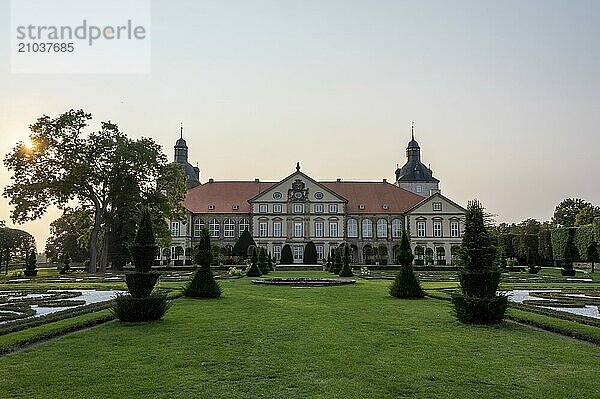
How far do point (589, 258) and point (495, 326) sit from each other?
151 ft

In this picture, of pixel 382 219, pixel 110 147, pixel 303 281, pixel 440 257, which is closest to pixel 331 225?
pixel 382 219

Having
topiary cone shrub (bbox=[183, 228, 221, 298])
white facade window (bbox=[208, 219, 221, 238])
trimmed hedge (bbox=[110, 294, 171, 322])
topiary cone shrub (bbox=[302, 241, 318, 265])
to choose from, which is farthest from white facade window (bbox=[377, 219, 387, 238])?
trimmed hedge (bbox=[110, 294, 171, 322])

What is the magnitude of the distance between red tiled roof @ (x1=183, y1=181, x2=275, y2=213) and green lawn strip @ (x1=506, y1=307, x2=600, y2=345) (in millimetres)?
55011

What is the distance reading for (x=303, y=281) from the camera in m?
29.6

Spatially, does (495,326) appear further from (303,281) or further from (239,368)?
(303,281)

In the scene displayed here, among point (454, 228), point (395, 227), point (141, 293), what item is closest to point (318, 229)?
point (395, 227)

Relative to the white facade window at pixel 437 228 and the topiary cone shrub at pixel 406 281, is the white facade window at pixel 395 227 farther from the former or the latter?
the topiary cone shrub at pixel 406 281

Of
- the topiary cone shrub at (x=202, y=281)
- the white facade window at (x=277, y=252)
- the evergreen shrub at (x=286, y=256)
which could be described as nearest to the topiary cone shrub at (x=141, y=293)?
the topiary cone shrub at (x=202, y=281)

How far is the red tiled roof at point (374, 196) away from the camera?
68.7 meters

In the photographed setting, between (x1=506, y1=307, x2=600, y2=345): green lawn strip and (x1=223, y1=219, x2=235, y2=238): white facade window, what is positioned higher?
(x1=223, y1=219, x2=235, y2=238): white facade window

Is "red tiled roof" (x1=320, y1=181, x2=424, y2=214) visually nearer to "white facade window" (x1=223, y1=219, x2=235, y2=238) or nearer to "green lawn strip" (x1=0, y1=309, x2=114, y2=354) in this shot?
"white facade window" (x1=223, y1=219, x2=235, y2=238)

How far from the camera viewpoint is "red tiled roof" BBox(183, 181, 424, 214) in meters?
68.8

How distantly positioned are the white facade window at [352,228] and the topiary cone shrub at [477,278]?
177 ft

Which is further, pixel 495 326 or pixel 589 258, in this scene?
pixel 589 258
